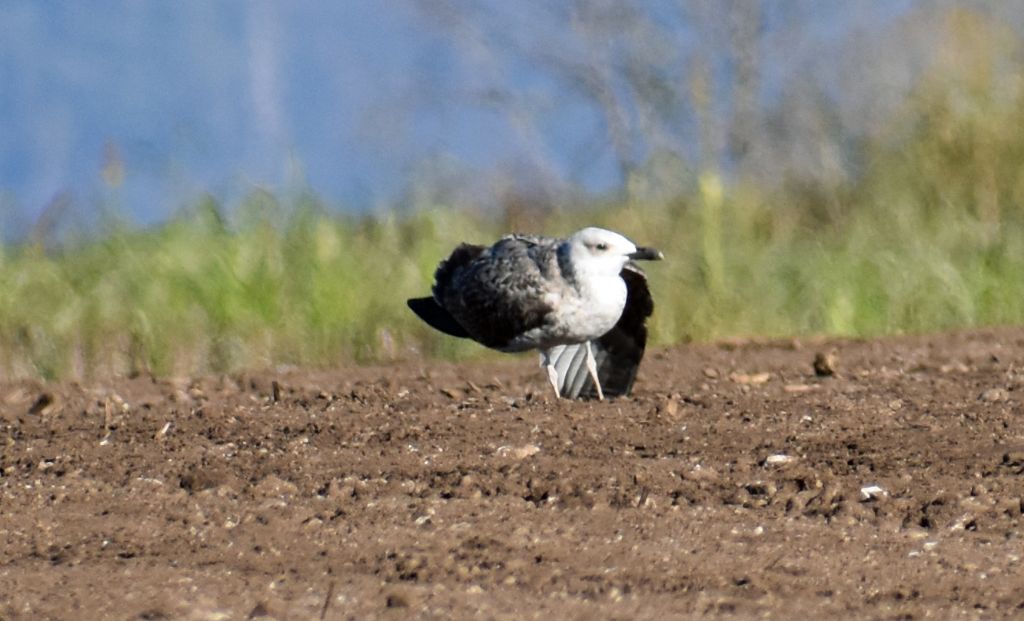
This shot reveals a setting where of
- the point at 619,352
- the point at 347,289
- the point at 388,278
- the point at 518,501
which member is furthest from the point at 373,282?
the point at 518,501

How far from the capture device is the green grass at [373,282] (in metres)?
8.10

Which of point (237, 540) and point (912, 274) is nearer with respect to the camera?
point (237, 540)

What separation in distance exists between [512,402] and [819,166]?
7.68 metres

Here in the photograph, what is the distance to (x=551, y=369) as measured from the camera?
269 inches

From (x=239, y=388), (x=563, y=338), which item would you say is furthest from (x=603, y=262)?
(x=239, y=388)

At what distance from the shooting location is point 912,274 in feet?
31.0

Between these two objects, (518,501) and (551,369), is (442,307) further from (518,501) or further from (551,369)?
(518,501)

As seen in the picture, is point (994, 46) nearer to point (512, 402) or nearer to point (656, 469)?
point (512, 402)

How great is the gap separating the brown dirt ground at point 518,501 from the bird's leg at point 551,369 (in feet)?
0.41

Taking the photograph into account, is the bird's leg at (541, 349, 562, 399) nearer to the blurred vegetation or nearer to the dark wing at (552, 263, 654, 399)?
the dark wing at (552, 263, 654, 399)

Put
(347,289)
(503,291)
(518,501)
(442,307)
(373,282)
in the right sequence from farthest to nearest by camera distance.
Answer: (373,282) < (347,289) < (442,307) < (503,291) < (518,501)

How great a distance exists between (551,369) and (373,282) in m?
2.03

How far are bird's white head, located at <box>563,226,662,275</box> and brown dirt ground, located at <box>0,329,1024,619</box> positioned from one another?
0.52m

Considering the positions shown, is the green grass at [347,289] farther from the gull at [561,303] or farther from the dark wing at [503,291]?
the dark wing at [503,291]
